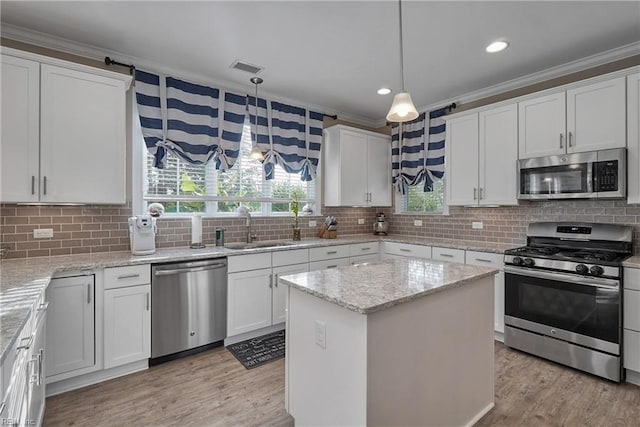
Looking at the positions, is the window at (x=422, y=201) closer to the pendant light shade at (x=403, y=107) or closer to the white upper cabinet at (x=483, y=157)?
the white upper cabinet at (x=483, y=157)

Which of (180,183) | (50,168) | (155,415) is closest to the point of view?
(155,415)

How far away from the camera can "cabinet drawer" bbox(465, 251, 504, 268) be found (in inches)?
126

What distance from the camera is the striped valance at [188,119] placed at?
3.12m

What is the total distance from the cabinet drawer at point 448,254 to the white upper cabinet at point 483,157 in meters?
0.60

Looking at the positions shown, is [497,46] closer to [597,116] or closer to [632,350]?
[597,116]

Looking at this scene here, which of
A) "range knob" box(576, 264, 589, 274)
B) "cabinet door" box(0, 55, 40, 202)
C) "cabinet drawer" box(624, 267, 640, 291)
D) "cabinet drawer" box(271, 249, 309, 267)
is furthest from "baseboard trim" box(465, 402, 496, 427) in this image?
"cabinet door" box(0, 55, 40, 202)

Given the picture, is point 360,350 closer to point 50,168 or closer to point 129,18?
point 50,168

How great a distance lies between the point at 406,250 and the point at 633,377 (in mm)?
2244

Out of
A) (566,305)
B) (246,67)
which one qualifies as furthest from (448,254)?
(246,67)

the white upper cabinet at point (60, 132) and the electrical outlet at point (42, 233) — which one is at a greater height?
the white upper cabinet at point (60, 132)

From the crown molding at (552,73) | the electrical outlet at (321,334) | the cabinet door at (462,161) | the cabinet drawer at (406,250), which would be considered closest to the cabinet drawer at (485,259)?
Result: the cabinet drawer at (406,250)

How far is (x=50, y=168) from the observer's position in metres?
2.42

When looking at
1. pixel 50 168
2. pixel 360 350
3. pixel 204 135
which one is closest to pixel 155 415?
pixel 360 350

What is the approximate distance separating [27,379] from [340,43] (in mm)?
2965
